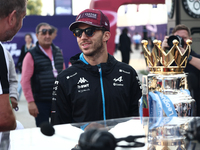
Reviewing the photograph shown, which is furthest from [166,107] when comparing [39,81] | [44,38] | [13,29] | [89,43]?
[44,38]

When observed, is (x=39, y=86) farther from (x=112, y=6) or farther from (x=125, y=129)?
(x=112, y=6)

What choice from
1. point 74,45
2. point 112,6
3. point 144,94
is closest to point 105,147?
point 144,94

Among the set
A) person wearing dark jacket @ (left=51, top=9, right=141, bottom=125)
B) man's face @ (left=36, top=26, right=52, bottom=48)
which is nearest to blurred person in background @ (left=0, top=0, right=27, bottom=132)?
person wearing dark jacket @ (left=51, top=9, right=141, bottom=125)

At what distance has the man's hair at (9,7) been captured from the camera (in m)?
1.56

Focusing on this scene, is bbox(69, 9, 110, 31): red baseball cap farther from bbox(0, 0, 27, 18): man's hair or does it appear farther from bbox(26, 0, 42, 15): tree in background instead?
bbox(26, 0, 42, 15): tree in background

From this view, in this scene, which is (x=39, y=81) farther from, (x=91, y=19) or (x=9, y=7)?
(x=9, y=7)

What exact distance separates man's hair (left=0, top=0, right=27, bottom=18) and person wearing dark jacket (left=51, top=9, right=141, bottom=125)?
0.63 m

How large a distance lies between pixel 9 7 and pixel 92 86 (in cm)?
85

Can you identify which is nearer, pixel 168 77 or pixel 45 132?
pixel 45 132

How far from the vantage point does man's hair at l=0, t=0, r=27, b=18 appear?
1559 mm

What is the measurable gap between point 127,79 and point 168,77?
891 mm

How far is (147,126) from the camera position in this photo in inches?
52.2

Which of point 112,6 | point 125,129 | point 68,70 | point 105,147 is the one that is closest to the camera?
point 105,147

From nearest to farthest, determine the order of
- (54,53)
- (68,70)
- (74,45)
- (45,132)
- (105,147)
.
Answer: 1. (105,147)
2. (45,132)
3. (68,70)
4. (54,53)
5. (74,45)
